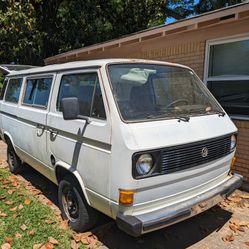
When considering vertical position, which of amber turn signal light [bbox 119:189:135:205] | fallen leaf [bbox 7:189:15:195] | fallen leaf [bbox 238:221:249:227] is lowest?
fallen leaf [bbox 238:221:249:227]

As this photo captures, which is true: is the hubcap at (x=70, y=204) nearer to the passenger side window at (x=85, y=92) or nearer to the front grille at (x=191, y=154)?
the passenger side window at (x=85, y=92)

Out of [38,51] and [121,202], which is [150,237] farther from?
[38,51]

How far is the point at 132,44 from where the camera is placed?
8.14m

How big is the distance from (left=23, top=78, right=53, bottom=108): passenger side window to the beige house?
2996 mm

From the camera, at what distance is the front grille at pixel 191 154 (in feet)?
9.92

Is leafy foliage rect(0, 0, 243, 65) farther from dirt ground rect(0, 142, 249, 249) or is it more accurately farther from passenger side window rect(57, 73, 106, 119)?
dirt ground rect(0, 142, 249, 249)

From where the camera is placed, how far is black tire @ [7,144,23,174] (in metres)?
5.95

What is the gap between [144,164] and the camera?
290 centimetres

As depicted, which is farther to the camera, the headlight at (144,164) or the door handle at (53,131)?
the door handle at (53,131)

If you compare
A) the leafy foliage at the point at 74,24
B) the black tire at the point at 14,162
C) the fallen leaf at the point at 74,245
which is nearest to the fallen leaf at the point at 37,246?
the fallen leaf at the point at 74,245

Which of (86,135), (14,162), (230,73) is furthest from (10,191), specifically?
(230,73)

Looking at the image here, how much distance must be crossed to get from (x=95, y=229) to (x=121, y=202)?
1260mm

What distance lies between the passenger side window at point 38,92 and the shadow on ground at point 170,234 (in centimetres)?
187

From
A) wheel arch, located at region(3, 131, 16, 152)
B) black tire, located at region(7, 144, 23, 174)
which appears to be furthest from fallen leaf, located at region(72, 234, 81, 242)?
black tire, located at region(7, 144, 23, 174)
